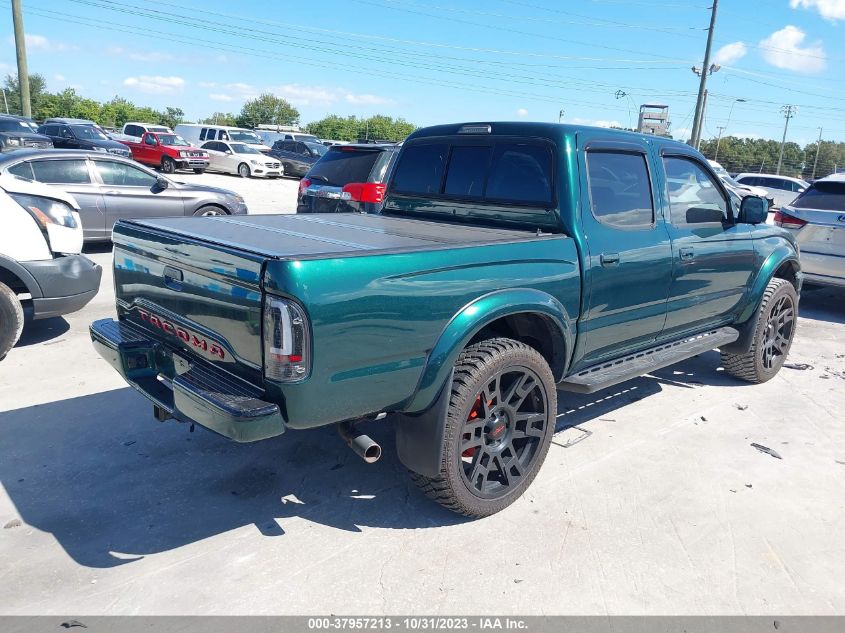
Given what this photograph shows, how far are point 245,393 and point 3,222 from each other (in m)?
3.99

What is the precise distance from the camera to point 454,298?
3133mm

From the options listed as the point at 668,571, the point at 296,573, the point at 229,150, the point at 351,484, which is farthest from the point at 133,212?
the point at 229,150

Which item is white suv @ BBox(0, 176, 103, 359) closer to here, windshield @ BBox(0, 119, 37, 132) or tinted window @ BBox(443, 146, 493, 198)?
tinted window @ BBox(443, 146, 493, 198)

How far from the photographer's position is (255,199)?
→ 66.0ft

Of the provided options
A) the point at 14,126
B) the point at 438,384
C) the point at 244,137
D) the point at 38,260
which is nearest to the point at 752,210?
the point at 438,384

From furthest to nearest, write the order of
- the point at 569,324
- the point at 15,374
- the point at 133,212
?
the point at 133,212, the point at 15,374, the point at 569,324

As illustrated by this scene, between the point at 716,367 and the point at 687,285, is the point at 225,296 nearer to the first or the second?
the point at 687,285

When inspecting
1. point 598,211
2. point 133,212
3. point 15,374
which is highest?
point 598,211

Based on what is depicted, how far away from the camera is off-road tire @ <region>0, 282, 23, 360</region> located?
5.45 metres

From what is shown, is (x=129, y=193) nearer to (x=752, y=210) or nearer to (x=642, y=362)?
(x=642, y=362)

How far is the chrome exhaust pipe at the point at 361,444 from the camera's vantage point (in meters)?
3.08

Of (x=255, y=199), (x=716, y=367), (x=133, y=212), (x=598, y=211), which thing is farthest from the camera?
(x=255, y=199)

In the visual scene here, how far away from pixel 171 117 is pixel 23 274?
234ft

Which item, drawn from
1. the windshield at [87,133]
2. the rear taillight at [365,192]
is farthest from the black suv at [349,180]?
the windshield at [87,133]
